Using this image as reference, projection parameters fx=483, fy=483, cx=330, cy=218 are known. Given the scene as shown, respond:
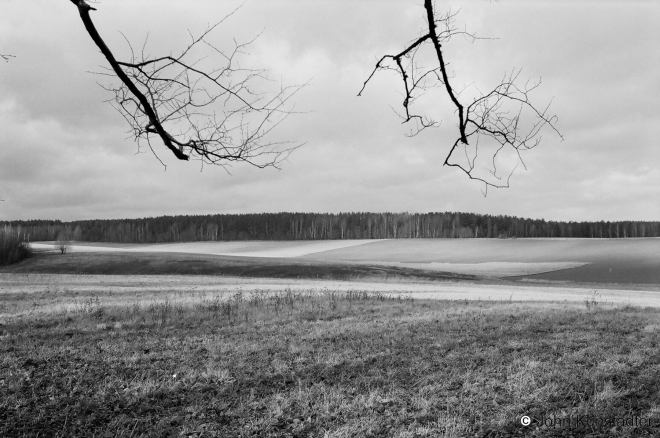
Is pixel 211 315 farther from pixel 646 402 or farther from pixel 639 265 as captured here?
pixel 639 265

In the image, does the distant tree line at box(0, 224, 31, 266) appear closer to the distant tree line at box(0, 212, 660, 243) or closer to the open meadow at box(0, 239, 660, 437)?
the distant tree line at box(0, 212, 660, 243)

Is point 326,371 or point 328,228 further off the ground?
point 328,228

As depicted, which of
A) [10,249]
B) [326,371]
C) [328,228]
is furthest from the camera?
[328,228]

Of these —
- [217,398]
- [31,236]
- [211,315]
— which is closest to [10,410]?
[217,398]

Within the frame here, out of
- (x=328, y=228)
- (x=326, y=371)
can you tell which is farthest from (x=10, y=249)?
(x=326, y=371)

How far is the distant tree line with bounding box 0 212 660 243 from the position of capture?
11038 centimetres

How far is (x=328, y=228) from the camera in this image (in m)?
115

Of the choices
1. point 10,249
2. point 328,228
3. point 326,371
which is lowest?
point 10,249

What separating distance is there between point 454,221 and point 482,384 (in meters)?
107

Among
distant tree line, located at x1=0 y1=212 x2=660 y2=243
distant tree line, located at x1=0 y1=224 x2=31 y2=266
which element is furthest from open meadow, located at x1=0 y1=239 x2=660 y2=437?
distant tree line, located at x1=0 y1=212 x2=660 y2=243

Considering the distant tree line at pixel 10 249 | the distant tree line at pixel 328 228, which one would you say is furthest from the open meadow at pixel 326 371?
the distant tree line at pixel 328 228

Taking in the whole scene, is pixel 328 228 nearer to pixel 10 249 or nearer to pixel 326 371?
pixel 10 249

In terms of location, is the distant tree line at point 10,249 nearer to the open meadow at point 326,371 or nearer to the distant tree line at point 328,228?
the distant tree line at point 328,228

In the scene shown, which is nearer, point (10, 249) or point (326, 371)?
point (326, 371)
